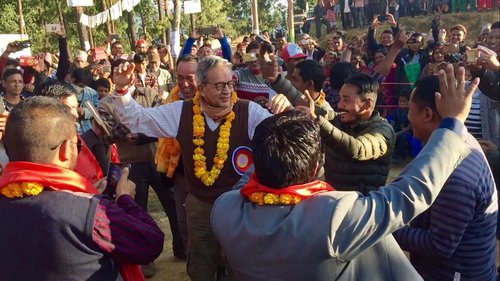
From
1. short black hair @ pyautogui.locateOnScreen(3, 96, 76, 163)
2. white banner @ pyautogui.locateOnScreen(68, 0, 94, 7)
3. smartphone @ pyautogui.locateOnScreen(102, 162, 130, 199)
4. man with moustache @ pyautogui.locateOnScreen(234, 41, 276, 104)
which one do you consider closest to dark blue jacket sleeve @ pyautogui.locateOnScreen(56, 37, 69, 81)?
man with moustache @ pyautogui.locateOnScreen(234, 41, 276, 104)

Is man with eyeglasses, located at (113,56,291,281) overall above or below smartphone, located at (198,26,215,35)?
below

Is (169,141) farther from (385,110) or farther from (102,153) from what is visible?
(385,110)

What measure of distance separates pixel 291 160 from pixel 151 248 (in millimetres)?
758

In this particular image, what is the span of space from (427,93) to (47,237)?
1.81 meters

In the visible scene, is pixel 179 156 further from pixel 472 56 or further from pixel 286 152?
pixel 286 152

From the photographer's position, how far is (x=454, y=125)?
1852 millimetres

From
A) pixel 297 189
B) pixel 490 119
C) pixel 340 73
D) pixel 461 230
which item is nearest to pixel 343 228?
pixel 297 189

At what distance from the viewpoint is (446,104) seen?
6.19 ft

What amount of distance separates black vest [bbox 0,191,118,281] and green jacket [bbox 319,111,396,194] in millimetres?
1648

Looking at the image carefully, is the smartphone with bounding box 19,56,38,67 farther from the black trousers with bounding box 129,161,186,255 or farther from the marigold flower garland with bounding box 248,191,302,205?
the marigold flower garland with bounding box 248,191,302,205

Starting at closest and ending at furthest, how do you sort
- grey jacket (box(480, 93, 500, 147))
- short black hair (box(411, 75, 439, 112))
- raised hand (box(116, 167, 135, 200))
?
raised hand (box(116, 167, 135, 200)) < short black hair (box(411, 75, 439, 112)) < grey jacket (box(480, 93, 500, 147))

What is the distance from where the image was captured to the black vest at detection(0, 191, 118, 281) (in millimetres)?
1958

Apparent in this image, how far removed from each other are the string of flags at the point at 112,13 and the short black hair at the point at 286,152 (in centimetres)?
1901

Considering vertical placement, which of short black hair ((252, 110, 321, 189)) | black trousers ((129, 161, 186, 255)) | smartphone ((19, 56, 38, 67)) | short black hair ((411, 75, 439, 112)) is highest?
smartphone ((19, 56, 38, 67))
